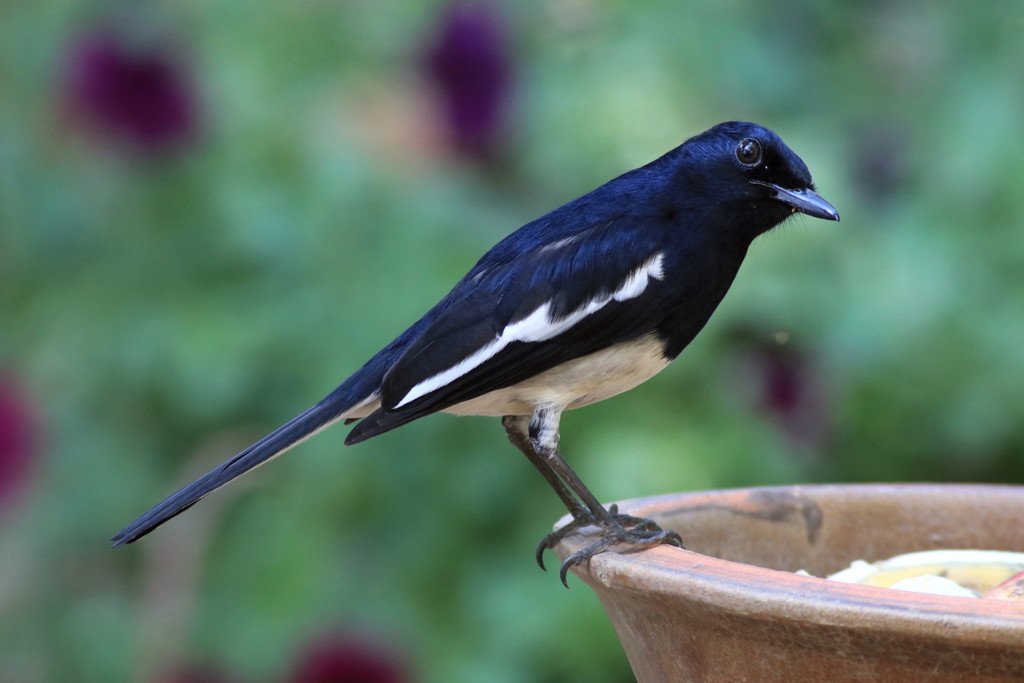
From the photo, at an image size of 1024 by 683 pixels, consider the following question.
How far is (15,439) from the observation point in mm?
3252

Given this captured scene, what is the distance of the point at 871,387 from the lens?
12.0 feet

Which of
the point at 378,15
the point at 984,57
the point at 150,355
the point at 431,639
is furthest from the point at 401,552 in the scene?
the point at 984,57

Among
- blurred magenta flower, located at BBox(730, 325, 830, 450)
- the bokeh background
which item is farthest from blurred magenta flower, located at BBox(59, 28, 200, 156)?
blurred magenta flower, located at BBox(730, 325, 830, 450)

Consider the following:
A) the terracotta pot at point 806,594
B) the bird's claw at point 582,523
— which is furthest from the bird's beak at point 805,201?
the bird's claw at point 582,523

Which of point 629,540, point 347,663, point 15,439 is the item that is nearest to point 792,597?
point 629,540

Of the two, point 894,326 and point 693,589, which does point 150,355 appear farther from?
point 693,589

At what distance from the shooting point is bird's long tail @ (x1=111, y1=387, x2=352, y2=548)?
190 cm

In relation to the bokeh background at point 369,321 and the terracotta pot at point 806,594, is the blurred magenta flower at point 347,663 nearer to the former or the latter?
the bokeh background at point 369,321

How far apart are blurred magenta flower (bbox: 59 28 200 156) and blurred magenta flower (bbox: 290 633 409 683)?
4.85 ft

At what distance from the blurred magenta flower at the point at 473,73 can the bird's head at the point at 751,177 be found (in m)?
1.63

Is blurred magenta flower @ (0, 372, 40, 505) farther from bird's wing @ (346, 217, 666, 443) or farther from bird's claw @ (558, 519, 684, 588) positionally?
bird's claw @ (558, 519, 684, 588)

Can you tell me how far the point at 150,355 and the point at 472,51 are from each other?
1.24m

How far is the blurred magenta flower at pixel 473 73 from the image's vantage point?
11.8 ft

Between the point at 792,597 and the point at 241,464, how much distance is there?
3.37ft
